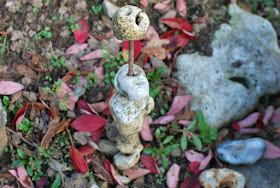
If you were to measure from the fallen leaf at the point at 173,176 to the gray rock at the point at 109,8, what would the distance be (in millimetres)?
1385

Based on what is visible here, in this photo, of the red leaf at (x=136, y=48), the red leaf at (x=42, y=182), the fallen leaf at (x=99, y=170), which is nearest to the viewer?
the red leaf at (x=42, y=182)

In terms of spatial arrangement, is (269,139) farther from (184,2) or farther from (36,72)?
(36,72)

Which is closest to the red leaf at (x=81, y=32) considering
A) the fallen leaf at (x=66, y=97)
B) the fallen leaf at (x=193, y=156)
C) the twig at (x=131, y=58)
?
the fallen leaf at (x=66, y=97)

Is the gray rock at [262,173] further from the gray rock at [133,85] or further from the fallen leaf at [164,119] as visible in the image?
the gray rock at [133,85]

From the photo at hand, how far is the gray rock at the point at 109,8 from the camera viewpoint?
2.85m

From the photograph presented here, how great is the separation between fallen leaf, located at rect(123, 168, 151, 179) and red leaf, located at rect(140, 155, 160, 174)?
3cm

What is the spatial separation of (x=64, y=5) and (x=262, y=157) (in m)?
2.06

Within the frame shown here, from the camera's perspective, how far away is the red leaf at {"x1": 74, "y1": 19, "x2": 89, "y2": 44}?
273 cm

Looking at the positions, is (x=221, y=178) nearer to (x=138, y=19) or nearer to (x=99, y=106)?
(x=99, y=106)

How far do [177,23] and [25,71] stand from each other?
1395mm

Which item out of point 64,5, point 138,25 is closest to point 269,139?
point 138,25

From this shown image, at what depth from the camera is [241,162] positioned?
8.22ft

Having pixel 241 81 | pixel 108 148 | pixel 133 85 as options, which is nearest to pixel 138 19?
pixel 133 85

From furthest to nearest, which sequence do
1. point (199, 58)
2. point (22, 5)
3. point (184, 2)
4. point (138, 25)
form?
point (184, 2) → point (199, 58) → point (22, 5) → point (138, 25)
